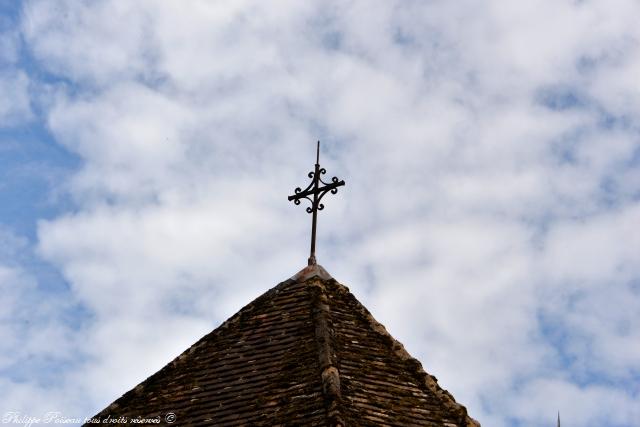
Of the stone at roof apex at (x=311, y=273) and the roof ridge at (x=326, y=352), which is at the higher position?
the stone at roof apex at (x=311, y=273)

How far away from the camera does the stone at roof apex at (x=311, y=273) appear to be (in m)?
12.3

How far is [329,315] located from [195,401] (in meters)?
1.62

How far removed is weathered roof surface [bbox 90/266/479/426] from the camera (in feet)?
33.4

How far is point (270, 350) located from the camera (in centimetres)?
1127

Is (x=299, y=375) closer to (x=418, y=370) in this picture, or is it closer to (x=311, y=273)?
(x=418, y=370)

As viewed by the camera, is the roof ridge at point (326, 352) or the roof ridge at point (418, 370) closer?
the roof ridge at point (326, 352)

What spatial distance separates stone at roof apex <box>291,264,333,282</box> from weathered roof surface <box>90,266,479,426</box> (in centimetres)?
1

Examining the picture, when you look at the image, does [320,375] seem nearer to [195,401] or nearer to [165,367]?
[195,401]

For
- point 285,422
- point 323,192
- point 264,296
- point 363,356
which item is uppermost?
point 323,192

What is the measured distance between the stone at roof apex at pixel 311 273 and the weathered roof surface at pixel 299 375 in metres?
0.01

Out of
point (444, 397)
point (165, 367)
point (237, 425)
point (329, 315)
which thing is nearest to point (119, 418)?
point (165, 367)

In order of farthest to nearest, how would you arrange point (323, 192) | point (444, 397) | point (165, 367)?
point (323, 192) < point (165, 367) < point (444, 397)

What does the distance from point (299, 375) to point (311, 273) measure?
6.22 feet

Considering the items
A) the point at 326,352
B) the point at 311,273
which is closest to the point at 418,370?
the point at 326,352
